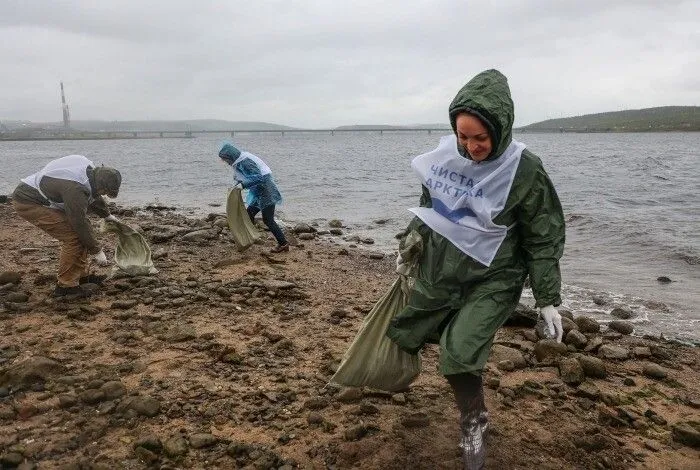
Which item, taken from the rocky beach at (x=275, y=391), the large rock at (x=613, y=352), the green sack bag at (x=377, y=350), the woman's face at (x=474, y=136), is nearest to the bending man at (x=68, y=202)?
the rocky beach at (x=275, y=391)

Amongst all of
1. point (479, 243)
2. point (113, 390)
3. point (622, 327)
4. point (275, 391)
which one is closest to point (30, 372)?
point (113, 390)

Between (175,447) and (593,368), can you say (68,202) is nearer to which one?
(175,447)

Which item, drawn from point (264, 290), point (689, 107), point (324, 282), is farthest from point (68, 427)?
point (689, 107)

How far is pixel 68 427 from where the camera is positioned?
3.60 m

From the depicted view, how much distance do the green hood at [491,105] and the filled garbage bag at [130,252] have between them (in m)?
5.57

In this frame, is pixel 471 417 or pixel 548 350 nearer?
pixel 471 417

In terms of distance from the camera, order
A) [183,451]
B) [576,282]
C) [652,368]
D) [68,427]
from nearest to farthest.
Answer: [183,451] < [68,427] < [652,368] < [576,282]

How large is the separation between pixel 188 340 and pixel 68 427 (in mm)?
1634

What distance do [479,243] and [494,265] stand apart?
0.16 meters

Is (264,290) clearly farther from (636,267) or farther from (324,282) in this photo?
(636,267)

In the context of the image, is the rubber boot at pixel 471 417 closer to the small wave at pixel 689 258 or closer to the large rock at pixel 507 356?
the large rock at pixel 507 356

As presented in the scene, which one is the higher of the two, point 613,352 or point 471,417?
point 471,417

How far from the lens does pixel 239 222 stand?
364 inches

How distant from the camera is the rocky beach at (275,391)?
3428 millimetres
